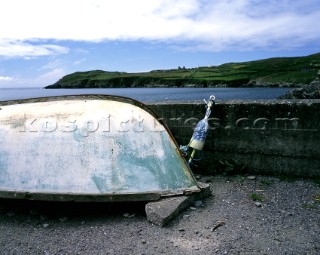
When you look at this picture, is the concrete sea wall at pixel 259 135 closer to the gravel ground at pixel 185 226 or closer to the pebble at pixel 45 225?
the gravel ground at pixel 185 226

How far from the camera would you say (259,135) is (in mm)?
5531

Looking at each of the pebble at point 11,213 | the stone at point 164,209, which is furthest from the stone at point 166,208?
the pebble at point 11,213

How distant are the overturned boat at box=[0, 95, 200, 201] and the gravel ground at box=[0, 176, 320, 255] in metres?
0.34

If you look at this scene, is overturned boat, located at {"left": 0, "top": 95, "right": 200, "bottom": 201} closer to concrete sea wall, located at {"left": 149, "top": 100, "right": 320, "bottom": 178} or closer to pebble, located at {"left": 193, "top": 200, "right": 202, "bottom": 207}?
pebble, located at {"left": 193, "top": 200, "right": 202, "bottom": 207}

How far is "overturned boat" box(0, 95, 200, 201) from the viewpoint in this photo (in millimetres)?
4270

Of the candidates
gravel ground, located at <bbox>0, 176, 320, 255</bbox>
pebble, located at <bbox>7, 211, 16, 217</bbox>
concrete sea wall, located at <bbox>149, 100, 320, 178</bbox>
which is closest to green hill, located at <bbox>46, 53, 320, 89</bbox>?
concrete sea wall, located at <bbox>149, 100, 320, 178</bbox>

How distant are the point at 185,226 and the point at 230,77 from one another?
13609 cm

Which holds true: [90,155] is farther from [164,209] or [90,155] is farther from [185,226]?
[185,226]

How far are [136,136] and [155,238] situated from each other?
4.87 feet

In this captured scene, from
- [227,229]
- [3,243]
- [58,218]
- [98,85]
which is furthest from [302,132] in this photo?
[98,85]

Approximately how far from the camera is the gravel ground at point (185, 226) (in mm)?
3625

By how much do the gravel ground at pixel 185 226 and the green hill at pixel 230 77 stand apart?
357ft

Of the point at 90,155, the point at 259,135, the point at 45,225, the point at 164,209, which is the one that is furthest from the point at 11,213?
the point at 259,135

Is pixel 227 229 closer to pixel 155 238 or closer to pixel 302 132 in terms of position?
pixel 155 238
